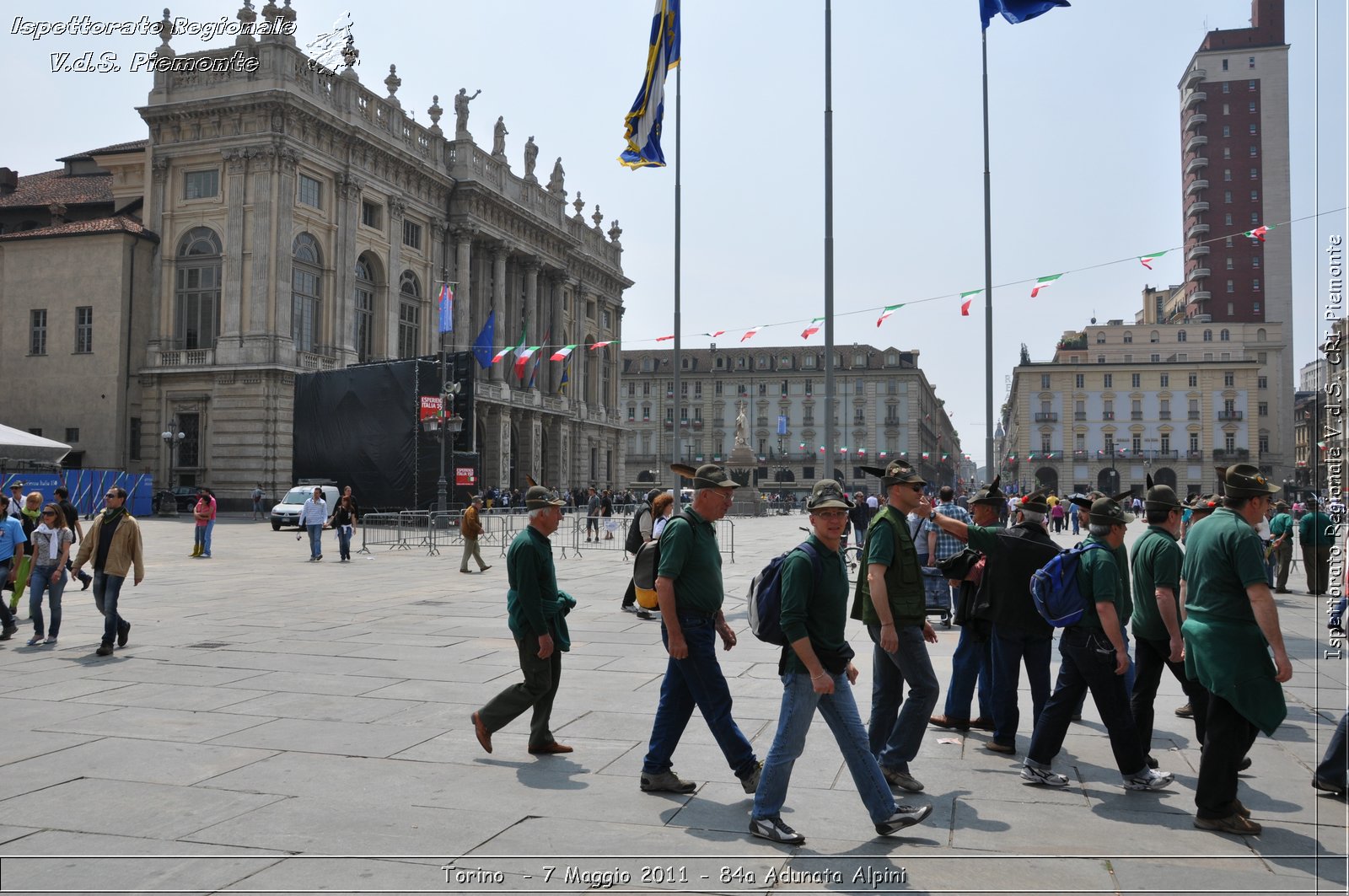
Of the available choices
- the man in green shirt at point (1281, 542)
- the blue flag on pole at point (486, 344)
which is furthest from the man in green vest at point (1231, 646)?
the blue flag on pole at point (486, 344)

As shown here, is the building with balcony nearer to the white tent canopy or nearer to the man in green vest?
the white tent canopy

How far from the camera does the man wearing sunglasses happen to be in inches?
413

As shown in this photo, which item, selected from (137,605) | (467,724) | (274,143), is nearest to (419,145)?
(274,143)

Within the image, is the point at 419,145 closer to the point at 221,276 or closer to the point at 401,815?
the point at 221,276

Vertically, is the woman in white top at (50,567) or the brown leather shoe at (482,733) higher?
the woman in white top at (50,567)

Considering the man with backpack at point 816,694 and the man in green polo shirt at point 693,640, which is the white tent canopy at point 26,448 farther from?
the man with backpack at point 816,694

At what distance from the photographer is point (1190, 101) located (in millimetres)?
92688

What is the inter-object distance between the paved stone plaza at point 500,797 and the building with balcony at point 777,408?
327 feet

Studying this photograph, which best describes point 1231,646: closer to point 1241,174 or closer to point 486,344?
point 486,344

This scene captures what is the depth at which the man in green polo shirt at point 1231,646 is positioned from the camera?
512 centimetres

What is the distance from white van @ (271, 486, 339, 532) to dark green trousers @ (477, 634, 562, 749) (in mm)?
28235

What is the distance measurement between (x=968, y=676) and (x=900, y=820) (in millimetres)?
2706

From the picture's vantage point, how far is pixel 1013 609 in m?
6.73

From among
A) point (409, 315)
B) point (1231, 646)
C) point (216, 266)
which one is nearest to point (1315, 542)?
point (1231, 646)
